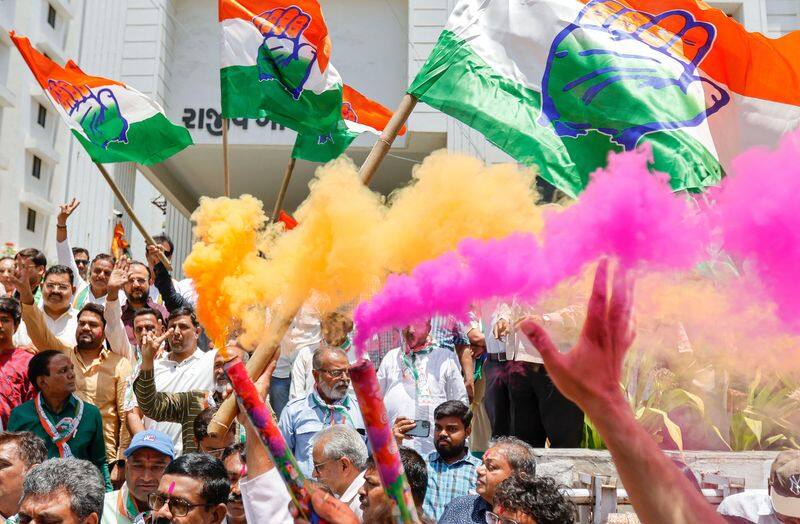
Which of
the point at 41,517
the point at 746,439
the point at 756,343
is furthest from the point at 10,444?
the point at 746,439

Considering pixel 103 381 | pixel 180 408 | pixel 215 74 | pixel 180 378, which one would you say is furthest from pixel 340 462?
pixel 215 74

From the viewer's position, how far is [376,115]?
8.91 meters

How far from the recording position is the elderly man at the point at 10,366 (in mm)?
5734

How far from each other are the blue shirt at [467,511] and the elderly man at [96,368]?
2681 mm

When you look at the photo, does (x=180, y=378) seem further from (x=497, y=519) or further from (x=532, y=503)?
(x=532, y=503)

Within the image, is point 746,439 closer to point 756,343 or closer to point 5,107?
point 756,343

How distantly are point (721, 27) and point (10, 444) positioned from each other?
4438 mm

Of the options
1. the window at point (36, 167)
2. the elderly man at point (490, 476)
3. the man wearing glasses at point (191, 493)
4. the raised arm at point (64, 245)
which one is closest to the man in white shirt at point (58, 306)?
the raised arm at point (64, 245)

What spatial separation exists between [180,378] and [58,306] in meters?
1.65

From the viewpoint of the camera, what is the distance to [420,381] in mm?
6453

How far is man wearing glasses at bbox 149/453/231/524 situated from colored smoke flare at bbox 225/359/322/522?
1.47 meters

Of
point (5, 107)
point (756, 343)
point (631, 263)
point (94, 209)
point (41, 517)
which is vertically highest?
point (5, 107)

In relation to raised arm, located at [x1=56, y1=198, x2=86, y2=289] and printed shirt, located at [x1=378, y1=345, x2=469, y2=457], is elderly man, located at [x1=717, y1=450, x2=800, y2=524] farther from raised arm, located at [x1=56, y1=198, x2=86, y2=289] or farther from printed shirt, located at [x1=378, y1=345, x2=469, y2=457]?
raised arm, located at [x1=56, y1=198, x2=86, y2=289]

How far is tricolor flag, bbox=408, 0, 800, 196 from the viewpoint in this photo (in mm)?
4316
